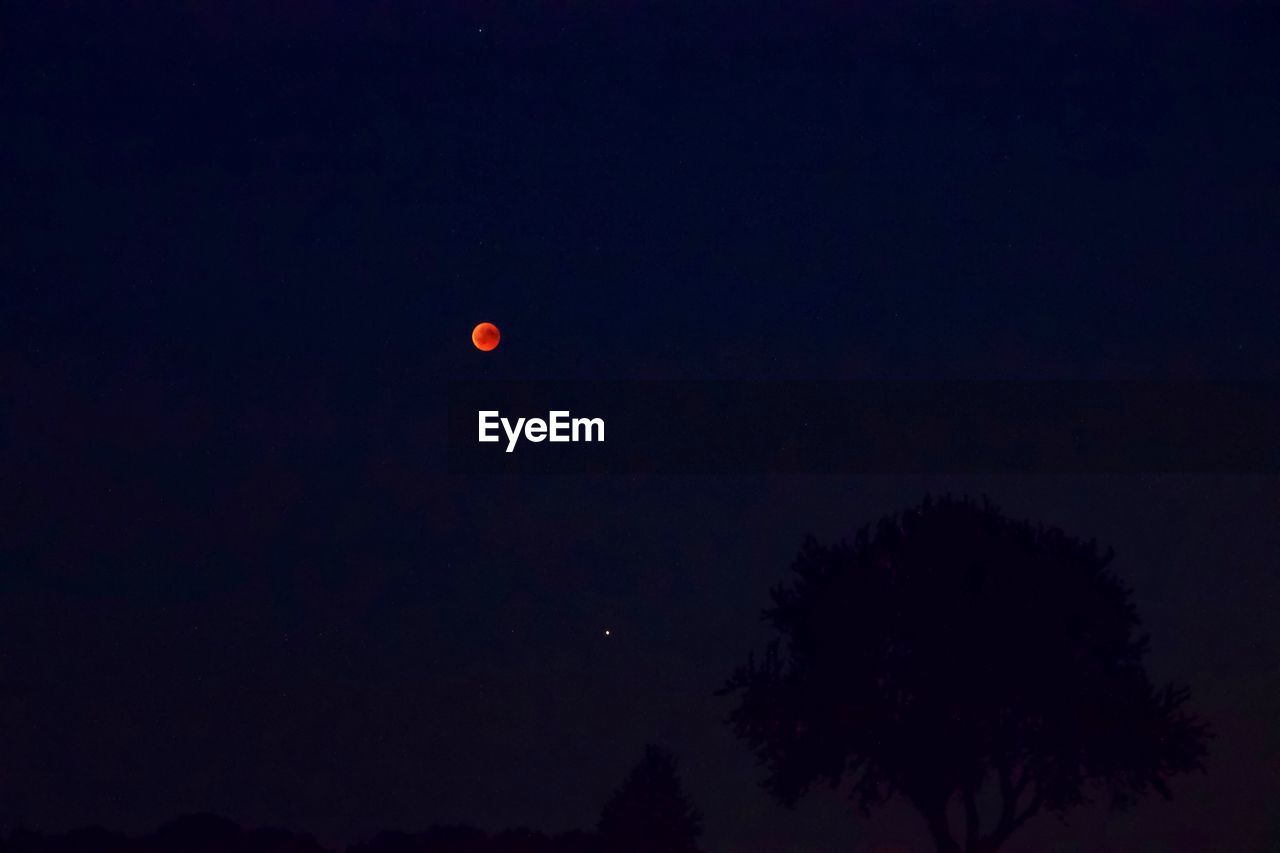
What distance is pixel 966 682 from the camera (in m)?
45.5

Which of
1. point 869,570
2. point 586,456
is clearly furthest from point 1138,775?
point 586,456

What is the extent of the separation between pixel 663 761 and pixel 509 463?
148ft

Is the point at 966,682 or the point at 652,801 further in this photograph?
the point at 652,801

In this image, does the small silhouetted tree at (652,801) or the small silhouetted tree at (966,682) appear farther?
the small silhouetted tree at (652,801)

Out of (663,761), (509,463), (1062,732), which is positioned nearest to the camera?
(509,463)

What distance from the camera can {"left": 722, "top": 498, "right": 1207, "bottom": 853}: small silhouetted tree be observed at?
45.5m

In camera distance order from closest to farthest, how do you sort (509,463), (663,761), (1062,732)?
(509,463)
(1062,732)
(663,761)

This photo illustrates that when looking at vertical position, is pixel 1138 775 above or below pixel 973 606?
below

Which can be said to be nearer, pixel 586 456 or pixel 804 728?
pixel 586 456

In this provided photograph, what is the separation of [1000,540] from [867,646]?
5.09m

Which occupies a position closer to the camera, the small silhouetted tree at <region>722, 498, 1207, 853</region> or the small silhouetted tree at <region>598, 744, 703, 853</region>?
the small silhouetted tree at <region>722, 498, 1207, 853</region>

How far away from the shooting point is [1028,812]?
149 ft

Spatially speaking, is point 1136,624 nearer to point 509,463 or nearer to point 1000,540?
point 1000,540

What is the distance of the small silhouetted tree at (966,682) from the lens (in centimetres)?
4547
